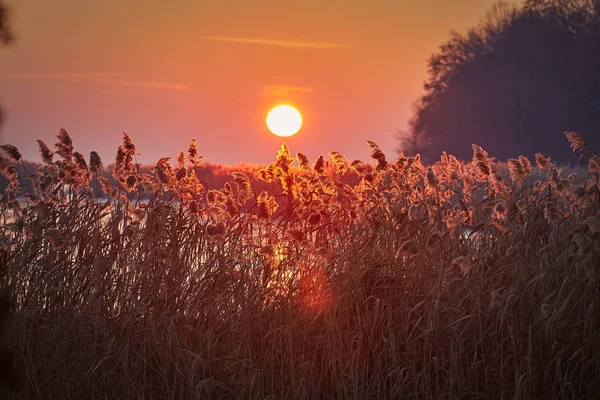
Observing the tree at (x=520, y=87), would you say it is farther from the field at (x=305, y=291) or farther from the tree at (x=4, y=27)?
the tree at (x=4, y=27)

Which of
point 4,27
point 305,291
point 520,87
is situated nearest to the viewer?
point 4,27

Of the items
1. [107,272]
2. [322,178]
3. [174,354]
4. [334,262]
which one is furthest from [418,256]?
[107,272]

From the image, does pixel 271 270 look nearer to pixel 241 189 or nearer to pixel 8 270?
pixel 241 189

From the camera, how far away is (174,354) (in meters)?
4.33

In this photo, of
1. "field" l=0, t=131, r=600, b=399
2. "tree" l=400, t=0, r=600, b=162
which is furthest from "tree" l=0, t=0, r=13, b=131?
"tree" l=400, t=0, r=600, b=162

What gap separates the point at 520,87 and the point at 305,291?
26.7 m

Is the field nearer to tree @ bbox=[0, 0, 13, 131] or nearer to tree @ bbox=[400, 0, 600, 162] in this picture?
tree @ bbox=[0, 0, 13, 131]

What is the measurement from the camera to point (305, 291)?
4.52m

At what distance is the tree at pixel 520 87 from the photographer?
30.0 meters

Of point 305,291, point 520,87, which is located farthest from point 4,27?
point 520,87

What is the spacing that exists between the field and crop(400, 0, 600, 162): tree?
25.3m

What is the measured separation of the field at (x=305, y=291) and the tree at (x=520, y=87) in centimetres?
2525

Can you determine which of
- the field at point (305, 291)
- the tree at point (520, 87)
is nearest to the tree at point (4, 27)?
the field at point (305, 291)

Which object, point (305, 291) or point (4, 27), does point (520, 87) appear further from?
point (4, 27)
